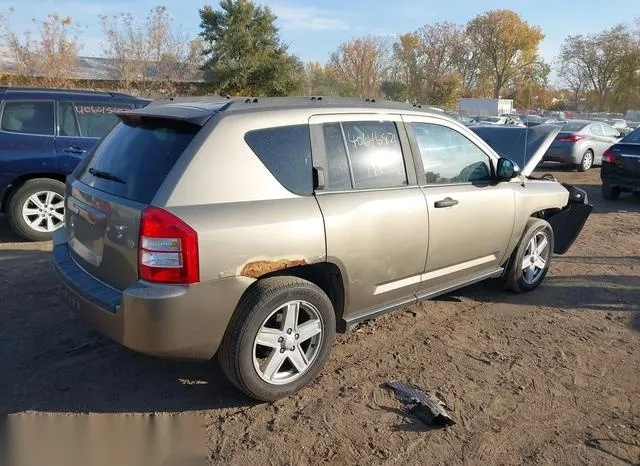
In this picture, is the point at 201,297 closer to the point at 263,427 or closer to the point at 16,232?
the point at 263,427

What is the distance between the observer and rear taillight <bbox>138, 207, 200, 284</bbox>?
2.79m

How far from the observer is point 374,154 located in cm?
374

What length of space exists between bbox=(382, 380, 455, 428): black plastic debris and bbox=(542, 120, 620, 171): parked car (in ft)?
45.9

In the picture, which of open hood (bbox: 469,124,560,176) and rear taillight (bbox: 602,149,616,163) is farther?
rear taillight (bbox: 602,149,616,163)

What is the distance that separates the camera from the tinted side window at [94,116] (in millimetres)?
6652

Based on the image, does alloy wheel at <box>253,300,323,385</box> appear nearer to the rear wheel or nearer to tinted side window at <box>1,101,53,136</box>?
the rear wheel

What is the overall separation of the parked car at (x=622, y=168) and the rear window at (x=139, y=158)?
948cm

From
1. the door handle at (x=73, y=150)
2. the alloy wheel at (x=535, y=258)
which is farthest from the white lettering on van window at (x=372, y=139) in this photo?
the door handle at (x=73, y=150)

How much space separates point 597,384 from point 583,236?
4.58m

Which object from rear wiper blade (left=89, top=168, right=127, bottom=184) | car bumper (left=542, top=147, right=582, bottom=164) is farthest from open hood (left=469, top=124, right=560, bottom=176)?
car bumper (left=542, top=147, right=582, bottom=164)

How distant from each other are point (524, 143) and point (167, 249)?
482 cm

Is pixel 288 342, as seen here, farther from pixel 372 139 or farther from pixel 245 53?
pixel 245 53

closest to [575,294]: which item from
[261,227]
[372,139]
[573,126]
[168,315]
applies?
[372,139]

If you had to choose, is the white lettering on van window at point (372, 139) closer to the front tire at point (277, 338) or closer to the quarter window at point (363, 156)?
the quarter window at point (363, 156)
